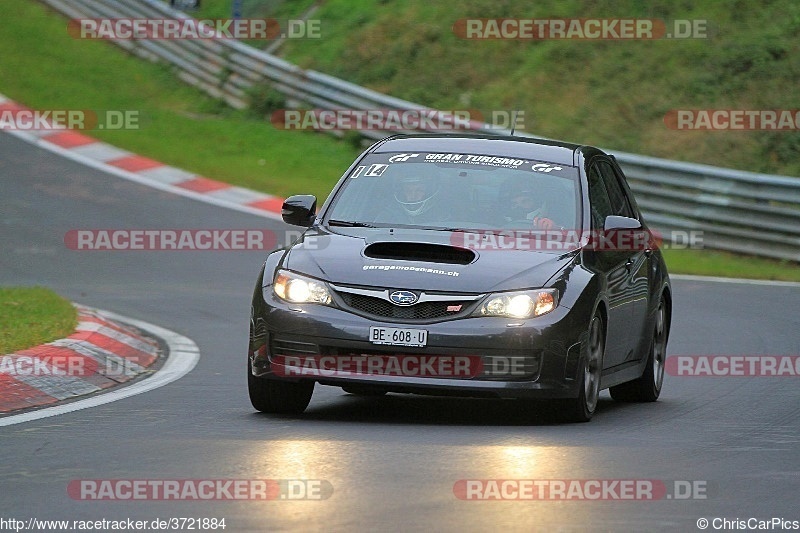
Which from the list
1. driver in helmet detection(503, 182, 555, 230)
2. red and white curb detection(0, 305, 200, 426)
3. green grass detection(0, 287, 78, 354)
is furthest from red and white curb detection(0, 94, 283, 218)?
driver in helmet detection(503, 182, 555, 230)

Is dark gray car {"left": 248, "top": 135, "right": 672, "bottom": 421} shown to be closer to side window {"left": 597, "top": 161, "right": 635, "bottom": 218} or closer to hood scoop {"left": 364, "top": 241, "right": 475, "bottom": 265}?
hood scoop {"left": 364, "top": 241, "right": 475, "bottom": 265}

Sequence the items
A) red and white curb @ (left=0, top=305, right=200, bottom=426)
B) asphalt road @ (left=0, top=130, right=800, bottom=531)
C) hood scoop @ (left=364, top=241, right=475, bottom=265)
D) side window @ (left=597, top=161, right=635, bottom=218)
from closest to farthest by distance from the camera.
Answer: asphalt road @ (left=0, top=130, right=800, bottom=531) → hood scoop @ (left=364, top=241, right=475, bottom=265) → red and white curb @ (left=0, top=305, right=200, bottom=426) → side window @ (left=597, top=161, right=635, bottom=218)

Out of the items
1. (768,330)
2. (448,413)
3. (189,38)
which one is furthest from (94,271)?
(189,38)

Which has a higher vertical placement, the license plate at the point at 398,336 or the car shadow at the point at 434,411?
the license plate at the point at 398,336

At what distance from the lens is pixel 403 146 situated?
1045 cm

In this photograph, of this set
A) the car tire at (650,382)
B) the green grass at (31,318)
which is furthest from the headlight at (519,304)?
the green grass at (31,318)

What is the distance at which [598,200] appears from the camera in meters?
10.3

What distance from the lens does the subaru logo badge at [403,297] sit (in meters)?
8.73

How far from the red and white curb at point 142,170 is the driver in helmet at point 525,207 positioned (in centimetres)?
1076

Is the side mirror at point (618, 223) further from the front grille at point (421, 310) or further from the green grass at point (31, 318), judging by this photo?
the green grass at point (31, 318)

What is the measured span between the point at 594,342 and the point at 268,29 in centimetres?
2220

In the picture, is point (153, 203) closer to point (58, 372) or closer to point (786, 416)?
point (58, 372)

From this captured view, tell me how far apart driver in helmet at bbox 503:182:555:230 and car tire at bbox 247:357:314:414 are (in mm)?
1546

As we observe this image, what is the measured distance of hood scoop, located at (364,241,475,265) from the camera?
9047 mm
